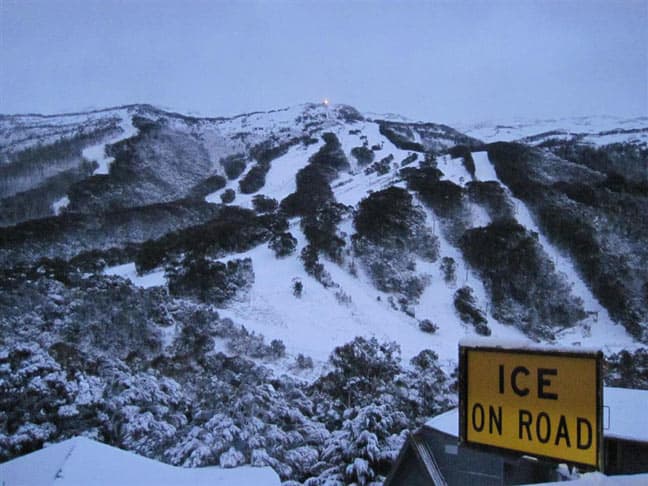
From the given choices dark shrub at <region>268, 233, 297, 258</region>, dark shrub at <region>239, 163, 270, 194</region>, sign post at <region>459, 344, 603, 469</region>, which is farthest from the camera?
dark shrub at <region>239, 163, 270, 194</region>

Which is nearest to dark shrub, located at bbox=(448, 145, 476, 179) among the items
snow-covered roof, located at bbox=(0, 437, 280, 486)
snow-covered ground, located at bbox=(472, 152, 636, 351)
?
snow-covered ground, located at bbox=(472, 152, 636, 351)

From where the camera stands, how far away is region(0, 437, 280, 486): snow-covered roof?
7230 mm

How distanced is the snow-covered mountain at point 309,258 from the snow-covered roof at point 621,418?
227 cm

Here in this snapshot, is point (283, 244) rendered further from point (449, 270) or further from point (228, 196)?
point (228, 196)

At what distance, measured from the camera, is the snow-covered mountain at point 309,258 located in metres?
15.6

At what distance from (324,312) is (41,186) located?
18657mm

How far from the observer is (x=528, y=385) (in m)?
1.53

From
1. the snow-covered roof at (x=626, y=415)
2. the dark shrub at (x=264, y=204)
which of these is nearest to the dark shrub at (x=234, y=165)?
the dark shrub at (x=264, y=204)

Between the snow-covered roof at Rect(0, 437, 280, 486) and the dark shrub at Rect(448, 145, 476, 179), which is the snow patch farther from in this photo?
the snow-covered roof at Rect(0, 437, 280, 486)

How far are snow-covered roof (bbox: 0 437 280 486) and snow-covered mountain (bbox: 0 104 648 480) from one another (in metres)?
1.38

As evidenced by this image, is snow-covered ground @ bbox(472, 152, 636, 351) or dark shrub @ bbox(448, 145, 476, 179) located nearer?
snow-covered ground @ bbox(472, 152, 636, 351)

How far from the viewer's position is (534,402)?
151cm

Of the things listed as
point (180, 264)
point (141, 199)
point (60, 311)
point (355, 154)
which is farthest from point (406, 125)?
point (60, 311)

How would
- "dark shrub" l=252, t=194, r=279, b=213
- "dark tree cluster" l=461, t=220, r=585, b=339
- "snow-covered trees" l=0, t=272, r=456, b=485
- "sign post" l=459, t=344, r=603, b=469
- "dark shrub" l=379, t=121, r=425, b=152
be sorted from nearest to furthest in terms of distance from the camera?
"sign post" l=459, t=344, r=603, b=469
"snow-covered trees" l=0, t=272, r=456, b=485
"dark tree cluster" l=461, t=220, r=585, b=339
"dark shrub" l=252, t=194, r=279, b=213
"dark shrub" l=379, t=121, r=425, b=152
